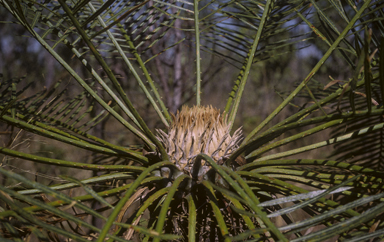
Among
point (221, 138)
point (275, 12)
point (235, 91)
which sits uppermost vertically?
point (275, 12)

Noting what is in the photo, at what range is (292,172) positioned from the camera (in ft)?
2.34

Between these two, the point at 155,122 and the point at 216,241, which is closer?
the point at 216,241

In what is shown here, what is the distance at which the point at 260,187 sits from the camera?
2.36 feet

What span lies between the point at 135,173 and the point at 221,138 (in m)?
0.24

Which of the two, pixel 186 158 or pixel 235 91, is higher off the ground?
pixel 235 91

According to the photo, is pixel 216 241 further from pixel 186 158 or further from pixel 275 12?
pixel 275 12

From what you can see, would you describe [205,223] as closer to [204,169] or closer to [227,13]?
[204,169]

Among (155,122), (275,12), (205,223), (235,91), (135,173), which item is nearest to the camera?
(205,223)

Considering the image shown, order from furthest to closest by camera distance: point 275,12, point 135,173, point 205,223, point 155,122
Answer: point 155,122, point 275,12, point 135,173, point 205,223

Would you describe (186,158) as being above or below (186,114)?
below

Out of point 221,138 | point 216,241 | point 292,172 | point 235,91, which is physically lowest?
point 216,241

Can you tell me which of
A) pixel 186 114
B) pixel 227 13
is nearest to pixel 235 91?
pixel 186 114

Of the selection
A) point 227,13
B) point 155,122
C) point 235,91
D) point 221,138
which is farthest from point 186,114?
point 155,122

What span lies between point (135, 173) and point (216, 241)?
0.87 ft
